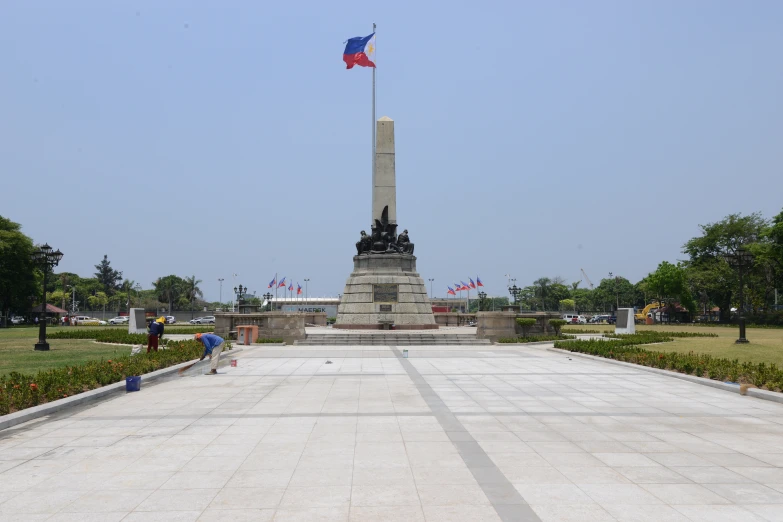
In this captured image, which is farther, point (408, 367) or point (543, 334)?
point (543, 334)

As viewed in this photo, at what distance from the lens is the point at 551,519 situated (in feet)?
17.3

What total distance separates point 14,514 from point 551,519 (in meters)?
4.60

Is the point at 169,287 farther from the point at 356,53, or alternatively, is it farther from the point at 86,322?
the point at 356,53

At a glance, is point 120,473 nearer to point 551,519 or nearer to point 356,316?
point 551,519

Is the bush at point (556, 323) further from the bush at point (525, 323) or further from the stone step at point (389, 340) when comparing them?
the stone step at point (389, 340)

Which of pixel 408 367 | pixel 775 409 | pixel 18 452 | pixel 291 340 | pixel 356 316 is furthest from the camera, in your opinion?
pixel 356 316

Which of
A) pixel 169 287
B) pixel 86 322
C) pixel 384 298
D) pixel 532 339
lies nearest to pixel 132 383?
pixel 532 339

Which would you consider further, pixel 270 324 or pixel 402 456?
pixel 270 324

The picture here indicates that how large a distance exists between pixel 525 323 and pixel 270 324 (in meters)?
12.9

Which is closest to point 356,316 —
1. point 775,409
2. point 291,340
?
point 291,340

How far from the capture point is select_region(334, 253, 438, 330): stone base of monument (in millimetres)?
35250

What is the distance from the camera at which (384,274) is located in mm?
36188

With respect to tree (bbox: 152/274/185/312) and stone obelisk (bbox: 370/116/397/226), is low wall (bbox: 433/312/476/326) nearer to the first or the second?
stone obelisk (bbox: 370/116/397/226)

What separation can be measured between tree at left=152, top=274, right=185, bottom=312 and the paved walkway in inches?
4044
